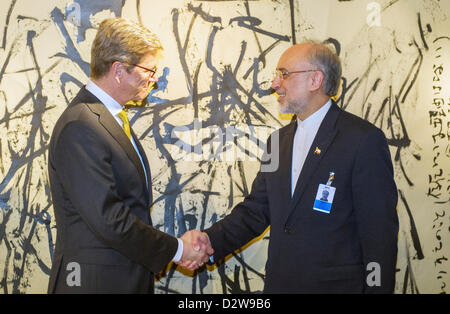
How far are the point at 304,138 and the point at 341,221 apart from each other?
1.74ft

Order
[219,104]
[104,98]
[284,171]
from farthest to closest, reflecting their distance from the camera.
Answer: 1. [219,104]
2. [284,171]
3. [104,98]

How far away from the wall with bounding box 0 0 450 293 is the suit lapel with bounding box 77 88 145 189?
775 mm

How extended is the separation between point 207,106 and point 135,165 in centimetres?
99


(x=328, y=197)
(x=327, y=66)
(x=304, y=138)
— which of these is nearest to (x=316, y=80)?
(x=327, y=66)

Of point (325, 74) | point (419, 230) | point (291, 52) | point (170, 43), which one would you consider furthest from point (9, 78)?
point (419, 230)

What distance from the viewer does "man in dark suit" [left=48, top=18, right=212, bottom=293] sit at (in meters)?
2.00

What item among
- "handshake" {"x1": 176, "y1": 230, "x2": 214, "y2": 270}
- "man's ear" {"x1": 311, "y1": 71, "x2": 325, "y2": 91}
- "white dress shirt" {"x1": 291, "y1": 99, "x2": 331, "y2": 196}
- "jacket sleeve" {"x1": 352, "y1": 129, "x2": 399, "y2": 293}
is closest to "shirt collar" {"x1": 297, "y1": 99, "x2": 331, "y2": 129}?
"white dress shirt" {"x1": 291, "y1": 99, "x2": 331, "y2": 196}

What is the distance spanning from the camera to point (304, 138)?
2525 millimetres

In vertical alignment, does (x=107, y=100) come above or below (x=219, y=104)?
below

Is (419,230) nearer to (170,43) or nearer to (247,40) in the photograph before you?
(247,40)

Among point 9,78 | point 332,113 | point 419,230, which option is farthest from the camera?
point 419,230

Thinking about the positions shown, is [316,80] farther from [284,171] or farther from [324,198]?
[324,198]

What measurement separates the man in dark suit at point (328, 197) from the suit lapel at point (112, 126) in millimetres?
811

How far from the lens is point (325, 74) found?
2531 mm
